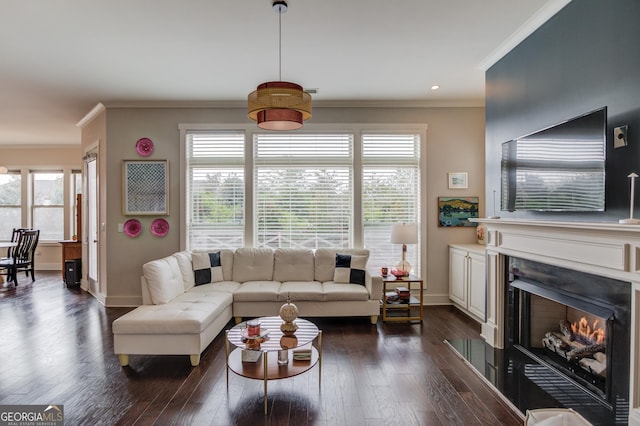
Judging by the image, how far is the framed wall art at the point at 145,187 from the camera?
4.96 meters

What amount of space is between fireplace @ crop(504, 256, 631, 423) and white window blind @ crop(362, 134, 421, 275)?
73.4 inches

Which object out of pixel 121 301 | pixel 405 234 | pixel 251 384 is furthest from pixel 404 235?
pixel 121 301

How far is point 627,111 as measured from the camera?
2088 millimetres

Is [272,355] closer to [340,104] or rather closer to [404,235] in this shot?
[404,235]

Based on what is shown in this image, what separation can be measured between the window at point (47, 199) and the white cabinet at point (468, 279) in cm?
873

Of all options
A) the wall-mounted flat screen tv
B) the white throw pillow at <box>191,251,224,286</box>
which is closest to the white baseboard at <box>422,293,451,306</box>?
the wall-mounted flat screen tv

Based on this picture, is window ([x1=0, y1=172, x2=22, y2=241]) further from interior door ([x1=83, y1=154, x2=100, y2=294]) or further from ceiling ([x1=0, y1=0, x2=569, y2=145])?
ceiling ([x1=0, y1=0, x2=569, y2=145])

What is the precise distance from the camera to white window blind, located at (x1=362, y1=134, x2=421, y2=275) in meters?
5.02

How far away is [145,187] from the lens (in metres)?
4.97

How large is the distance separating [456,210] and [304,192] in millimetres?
2278

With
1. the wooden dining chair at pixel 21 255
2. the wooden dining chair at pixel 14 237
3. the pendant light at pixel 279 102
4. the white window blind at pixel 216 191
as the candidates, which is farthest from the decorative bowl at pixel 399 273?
the wooden dining chair at pixel 14 237

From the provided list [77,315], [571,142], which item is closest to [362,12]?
[571,142]

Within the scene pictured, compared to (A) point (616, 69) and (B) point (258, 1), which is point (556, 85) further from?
(B) point (258, 1)

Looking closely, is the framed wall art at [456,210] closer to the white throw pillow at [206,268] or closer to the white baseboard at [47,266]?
the white throw pillow at [206,268]
